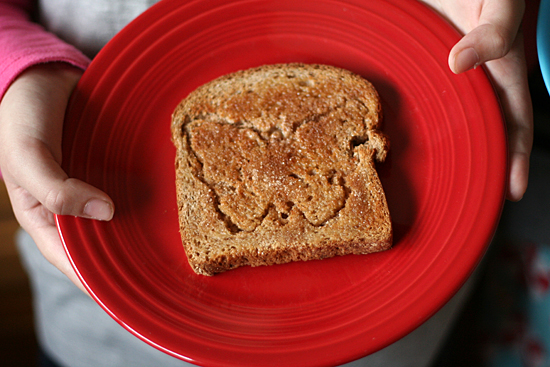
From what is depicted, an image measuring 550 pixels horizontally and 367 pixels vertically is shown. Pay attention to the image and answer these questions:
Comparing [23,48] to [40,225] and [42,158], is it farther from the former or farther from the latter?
[40,225]

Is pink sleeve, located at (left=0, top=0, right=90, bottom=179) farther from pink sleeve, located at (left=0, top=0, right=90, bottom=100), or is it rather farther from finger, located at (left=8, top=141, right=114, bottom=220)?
finger, located at (left=8, top=141, right=114, bottom=220)

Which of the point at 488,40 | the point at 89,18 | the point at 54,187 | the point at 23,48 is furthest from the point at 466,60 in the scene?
the point at 23,48

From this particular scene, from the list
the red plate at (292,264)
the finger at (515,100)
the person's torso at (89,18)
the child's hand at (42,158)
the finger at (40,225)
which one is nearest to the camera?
the red plate at (292,264)

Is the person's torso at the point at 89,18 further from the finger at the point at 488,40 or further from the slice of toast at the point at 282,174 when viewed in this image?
the finger at the point at 488,40

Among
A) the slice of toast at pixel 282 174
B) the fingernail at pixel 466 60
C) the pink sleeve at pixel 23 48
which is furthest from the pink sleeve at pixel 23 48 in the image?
the fingernail at pixel 466 60

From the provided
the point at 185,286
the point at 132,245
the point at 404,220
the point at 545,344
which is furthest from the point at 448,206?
the point at 545,344

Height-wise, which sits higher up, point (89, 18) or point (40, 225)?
point (89, 18)
